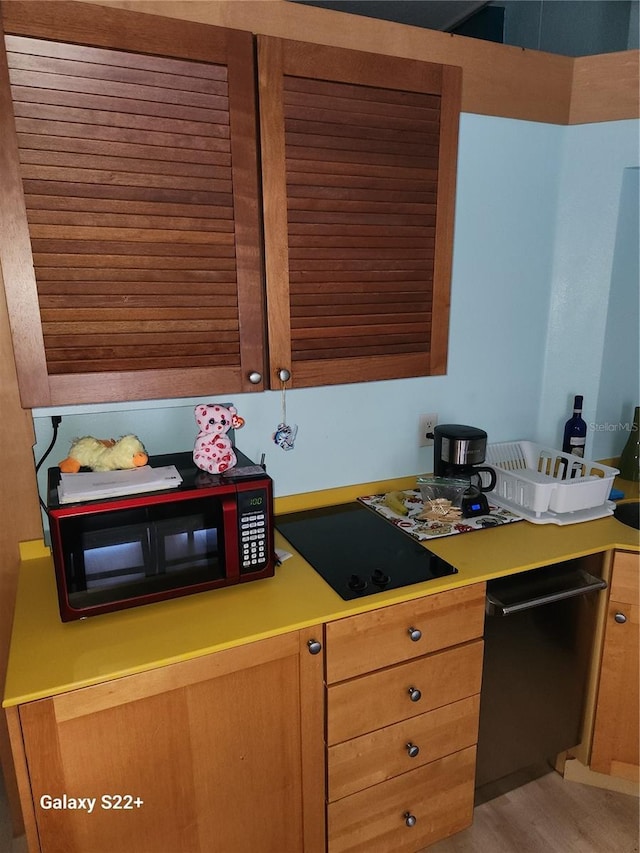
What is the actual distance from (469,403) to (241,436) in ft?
2.78

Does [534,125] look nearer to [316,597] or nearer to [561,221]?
[561,221]

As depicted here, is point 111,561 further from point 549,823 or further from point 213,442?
point 549,823

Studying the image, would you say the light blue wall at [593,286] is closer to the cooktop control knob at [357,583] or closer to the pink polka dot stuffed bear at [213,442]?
the cooktop control knob at [357,583]

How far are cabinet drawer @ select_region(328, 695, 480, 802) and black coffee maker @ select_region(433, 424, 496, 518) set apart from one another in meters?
0.55

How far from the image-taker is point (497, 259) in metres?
1.91

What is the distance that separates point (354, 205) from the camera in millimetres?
1554

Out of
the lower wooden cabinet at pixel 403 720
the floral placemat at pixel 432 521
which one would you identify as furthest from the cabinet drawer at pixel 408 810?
the floral placemat at pixel 432 521

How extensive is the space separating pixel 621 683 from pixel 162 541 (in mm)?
1408

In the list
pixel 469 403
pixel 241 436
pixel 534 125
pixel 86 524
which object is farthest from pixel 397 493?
pixel 534 125

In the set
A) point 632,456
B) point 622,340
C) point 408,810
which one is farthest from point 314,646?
point 622,340

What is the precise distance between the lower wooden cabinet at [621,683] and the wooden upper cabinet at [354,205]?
866mm

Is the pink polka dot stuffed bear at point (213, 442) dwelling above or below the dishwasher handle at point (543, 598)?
above

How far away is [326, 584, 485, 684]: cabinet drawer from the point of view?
4.22 ft

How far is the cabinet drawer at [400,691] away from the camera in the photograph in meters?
1.32
